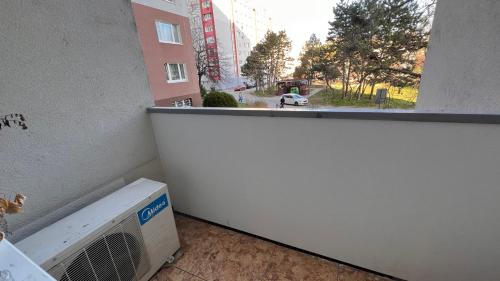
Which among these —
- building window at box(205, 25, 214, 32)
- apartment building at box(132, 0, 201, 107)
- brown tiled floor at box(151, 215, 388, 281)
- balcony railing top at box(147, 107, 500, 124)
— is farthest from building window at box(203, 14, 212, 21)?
brown tiled floor at box(151, 215, 388, 281)

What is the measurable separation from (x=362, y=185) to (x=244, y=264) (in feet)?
3.06

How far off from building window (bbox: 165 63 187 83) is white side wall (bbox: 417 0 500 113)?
19.3 feet

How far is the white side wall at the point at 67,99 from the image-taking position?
95cm

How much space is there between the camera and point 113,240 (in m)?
1.02

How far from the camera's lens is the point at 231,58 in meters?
3.82

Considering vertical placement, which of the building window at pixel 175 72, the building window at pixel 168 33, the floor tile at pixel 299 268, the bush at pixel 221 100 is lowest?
the floor tile at pixel 299 268

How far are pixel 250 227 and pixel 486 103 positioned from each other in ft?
5.14

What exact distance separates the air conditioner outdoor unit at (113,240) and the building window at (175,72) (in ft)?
17.3

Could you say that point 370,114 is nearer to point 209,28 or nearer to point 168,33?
point 209,28

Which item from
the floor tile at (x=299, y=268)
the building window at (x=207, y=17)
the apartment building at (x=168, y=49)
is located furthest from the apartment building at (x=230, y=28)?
the floor tile at (x=299, y=268)

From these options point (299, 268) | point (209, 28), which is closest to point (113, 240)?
point (299, 268)

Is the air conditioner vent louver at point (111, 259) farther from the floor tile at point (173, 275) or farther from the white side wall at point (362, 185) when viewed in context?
the white side wall at point (362, 185)

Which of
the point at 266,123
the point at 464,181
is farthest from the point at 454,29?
the point at 266,123

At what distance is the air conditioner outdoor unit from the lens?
87 cm
